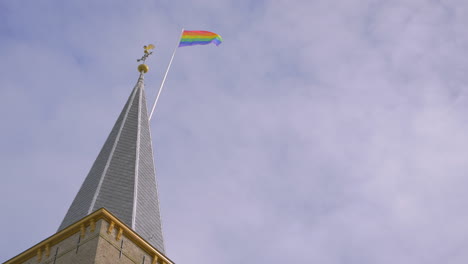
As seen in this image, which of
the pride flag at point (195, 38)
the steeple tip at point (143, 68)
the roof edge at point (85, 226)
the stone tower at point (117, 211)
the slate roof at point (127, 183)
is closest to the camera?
the stone tower at point (117, 211)

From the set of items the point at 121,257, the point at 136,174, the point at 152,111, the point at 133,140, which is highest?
the point at 152,111

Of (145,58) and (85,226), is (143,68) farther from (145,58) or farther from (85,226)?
(85,226)

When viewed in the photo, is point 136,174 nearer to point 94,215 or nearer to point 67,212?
point 67,212

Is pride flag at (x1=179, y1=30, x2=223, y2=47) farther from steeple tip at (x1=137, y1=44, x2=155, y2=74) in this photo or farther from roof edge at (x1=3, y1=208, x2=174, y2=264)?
roof edge at (x1=3, y1=208, x2=174, y2=264)

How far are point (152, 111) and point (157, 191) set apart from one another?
8.05 metres

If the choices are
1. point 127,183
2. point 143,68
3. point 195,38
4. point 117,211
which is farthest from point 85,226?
point 195,38

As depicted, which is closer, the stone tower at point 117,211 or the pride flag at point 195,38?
the stone tower at point 117,211

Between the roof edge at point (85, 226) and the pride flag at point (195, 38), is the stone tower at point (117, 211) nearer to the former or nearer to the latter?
the roof edge at point (85, 226)

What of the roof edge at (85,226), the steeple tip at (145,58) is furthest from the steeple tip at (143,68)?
the roof edge at (85,226)

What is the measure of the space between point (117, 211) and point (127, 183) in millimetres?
2531

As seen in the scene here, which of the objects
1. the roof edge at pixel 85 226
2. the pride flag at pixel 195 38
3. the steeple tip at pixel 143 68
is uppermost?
the pride flag at pixel 195 38

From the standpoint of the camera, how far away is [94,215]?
32281 millimetres

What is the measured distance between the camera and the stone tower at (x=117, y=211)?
104ft

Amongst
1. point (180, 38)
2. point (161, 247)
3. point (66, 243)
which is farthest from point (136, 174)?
point (180, 38)
